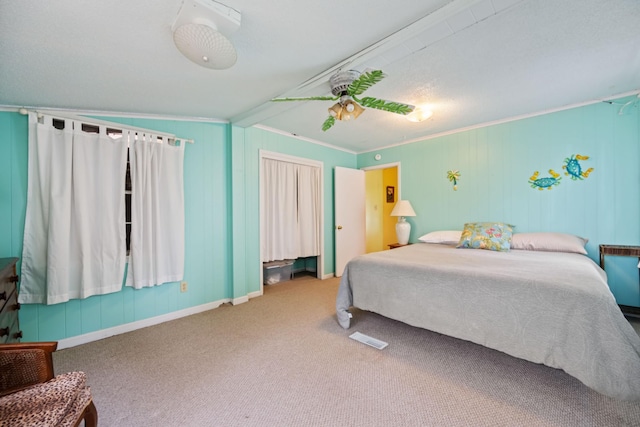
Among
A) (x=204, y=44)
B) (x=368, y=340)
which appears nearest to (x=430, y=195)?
(x=368, y=340)

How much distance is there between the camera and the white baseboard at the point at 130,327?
2.31 m

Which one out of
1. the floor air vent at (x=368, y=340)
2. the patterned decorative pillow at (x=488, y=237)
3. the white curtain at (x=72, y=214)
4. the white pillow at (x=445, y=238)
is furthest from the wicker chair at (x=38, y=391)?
the white pillow at (x=445, y=238)

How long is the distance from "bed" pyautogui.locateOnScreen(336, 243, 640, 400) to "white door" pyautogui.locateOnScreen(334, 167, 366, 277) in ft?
6.55

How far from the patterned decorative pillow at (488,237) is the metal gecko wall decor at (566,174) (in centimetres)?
62

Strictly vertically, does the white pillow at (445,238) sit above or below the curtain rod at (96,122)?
below

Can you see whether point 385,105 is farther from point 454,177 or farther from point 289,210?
point 289,210

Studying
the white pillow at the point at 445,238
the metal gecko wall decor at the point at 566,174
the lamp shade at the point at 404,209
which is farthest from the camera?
the lamp shade at the point at 404,209

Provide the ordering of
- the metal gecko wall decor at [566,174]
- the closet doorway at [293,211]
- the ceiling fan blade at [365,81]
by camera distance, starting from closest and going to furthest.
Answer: the ceiling fan blade at [365,81], the metal gecko wall decor at [566,174], the closet doorway at [293,211]

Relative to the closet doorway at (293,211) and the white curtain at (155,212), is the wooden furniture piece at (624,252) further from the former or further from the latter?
the white curtain at (155,212)

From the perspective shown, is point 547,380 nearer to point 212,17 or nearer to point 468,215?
point 468,215

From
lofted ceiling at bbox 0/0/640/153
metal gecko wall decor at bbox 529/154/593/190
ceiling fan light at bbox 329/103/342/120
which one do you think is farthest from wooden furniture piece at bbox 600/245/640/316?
ceiling fan light at bbox 329/103/342/120

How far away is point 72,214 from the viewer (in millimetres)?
2285

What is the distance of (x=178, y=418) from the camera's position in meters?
1.47

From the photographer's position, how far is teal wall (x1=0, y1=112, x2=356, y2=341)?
213cm
